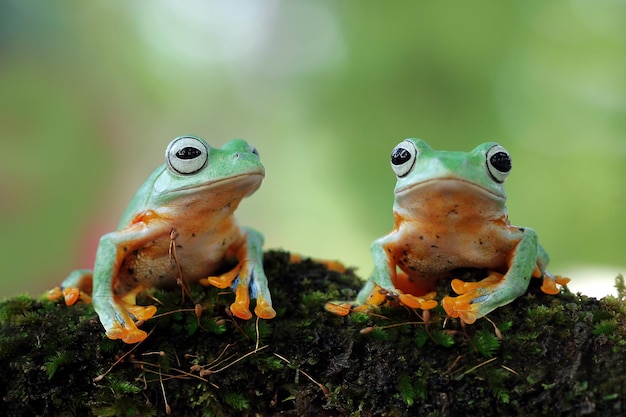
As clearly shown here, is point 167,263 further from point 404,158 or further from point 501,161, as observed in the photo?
point 501,161

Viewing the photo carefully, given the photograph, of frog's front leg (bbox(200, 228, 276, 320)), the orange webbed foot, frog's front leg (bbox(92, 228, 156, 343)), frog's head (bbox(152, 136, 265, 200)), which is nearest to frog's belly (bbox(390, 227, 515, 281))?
the orange webbed foot

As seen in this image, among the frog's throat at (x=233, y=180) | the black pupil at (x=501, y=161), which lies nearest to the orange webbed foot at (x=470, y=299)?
the black pupil at (x=501, y=161)

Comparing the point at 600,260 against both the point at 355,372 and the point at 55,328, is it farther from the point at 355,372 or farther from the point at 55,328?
the point at 55,328

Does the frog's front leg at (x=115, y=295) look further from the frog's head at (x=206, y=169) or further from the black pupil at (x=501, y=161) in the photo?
the black pupil at (x=501, y=161)

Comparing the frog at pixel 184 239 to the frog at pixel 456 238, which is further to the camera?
the frog at pixel 184 239

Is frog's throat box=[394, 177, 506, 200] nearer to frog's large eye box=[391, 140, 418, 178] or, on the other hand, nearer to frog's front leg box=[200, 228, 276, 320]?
frog's large eye box=[391, 140, 418, 178]

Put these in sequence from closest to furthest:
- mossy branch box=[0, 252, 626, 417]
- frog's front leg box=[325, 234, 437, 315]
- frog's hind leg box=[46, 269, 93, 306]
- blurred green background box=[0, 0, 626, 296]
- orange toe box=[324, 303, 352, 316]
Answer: mossy branch box=[0, 252, 626, 417]
frog's front leg box=[325, 234, 437, 315]
orange toe box=[324, 303, 352, 316]
frog's hind leg box=[46, 269, 93, 306]
blurred green background box=[0, 0, 626, 296]

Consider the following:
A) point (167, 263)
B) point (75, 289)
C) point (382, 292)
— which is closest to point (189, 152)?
point (167, 263)
